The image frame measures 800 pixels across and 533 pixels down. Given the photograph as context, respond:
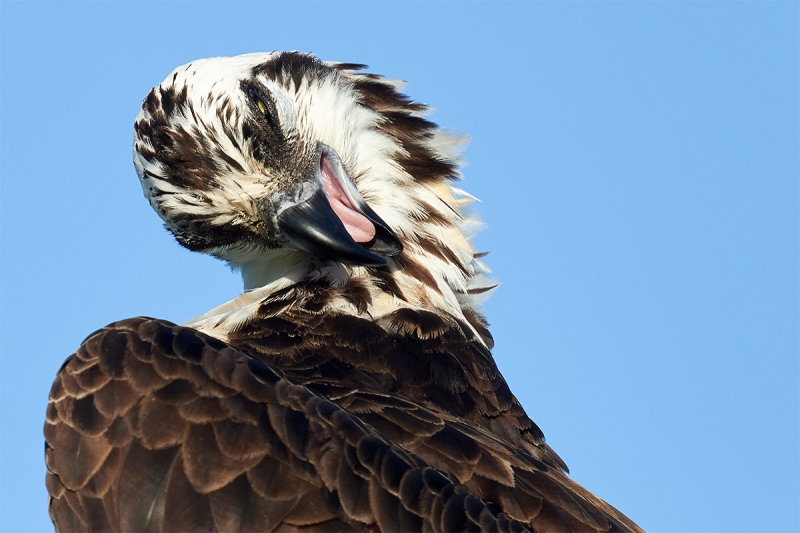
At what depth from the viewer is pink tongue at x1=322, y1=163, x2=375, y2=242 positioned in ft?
19.9

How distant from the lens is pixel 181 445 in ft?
15.2

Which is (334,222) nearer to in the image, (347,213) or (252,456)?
(347,213)

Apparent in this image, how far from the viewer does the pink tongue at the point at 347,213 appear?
6.07m

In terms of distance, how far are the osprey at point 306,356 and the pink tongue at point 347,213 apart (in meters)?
0.01

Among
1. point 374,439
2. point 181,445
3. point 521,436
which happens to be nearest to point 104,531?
point 181,445

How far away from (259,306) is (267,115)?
101 cm

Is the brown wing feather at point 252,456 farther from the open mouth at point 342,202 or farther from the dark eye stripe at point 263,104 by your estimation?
the dark eye stripe at point 263,104

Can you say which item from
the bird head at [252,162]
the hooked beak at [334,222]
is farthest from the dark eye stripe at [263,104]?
the hooked beak at [334,222]

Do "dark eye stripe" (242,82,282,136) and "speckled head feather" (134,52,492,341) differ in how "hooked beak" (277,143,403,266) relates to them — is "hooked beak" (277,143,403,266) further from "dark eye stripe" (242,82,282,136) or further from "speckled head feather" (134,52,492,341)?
"dark eye stripe" (242,82,282,136)

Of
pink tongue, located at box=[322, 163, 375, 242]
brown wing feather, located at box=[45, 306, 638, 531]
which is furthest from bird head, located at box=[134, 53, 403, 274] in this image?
brown wing feather, located at box=[45, 306, 638, 531]

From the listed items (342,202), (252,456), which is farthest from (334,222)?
(252,456)

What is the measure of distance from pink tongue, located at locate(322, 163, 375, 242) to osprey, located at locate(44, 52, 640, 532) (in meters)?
0.01

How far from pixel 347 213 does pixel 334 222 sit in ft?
0.64

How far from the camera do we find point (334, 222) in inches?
235
